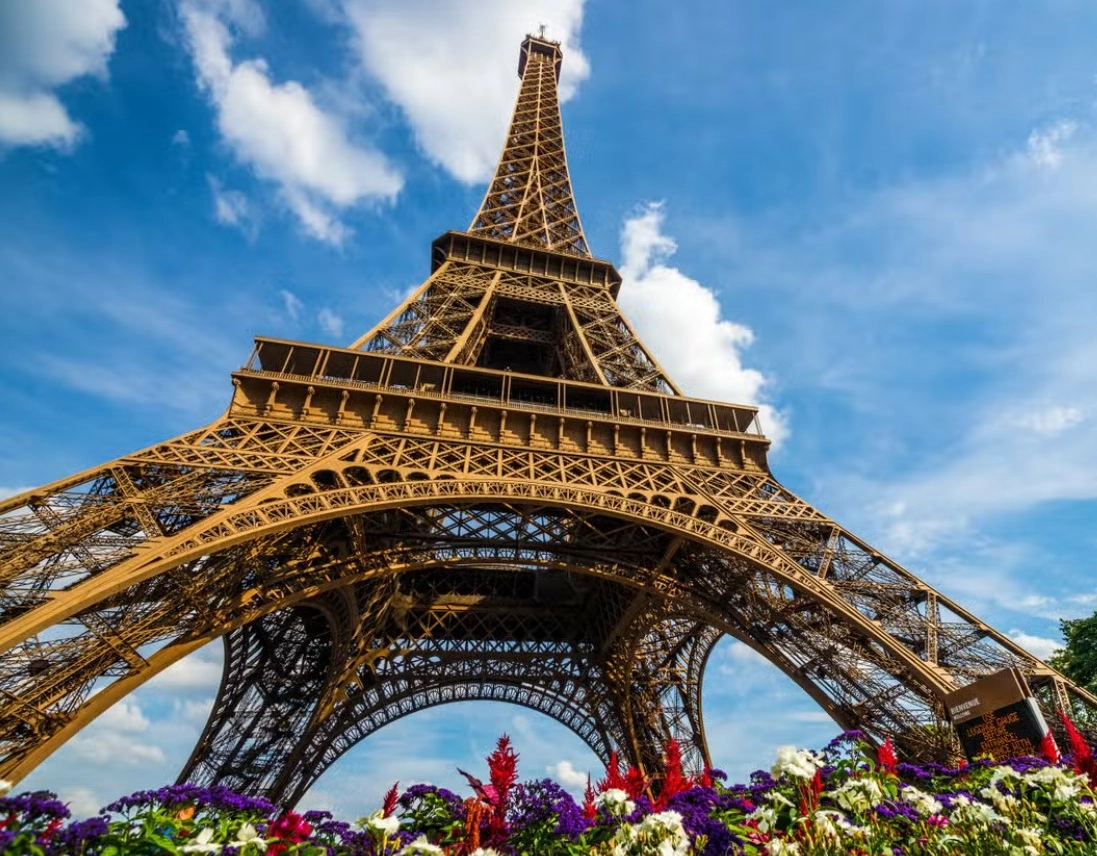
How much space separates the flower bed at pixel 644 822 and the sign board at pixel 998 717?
18.4 ft

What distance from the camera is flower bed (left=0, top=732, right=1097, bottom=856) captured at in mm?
3357

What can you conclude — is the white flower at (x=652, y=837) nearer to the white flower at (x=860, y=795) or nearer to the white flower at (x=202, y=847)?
the white flower at (x=860, y=795)

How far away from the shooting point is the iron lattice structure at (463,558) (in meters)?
10.8

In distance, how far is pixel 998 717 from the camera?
10.1 m

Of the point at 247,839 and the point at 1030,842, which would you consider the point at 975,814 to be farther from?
the point at 247,839

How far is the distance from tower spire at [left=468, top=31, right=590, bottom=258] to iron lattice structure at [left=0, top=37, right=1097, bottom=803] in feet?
2.63

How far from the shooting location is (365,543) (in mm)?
16156

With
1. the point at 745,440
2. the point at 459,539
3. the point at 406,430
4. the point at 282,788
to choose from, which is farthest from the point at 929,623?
the point at 282,788

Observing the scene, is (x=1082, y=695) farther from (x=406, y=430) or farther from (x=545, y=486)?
(x=406, y=430)

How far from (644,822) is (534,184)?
1303 inches

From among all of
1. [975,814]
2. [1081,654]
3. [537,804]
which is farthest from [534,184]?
[975,814]

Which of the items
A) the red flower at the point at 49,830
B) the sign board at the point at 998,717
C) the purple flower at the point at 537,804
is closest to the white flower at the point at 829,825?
the purple flower at the point at 537,804

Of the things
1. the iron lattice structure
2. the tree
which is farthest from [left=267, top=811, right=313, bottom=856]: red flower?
the tree

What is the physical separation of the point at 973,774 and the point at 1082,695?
840 centimetres
